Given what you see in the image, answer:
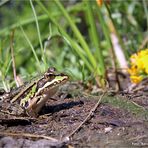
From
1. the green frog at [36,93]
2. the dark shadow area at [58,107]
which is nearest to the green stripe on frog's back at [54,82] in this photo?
the green frog at [36,93]

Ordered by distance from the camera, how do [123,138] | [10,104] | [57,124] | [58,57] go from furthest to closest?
[58,57]
[10,104]
[57,124]
[123,138]

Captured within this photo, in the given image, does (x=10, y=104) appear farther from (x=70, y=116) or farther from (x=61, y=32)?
(x=61, y=32)

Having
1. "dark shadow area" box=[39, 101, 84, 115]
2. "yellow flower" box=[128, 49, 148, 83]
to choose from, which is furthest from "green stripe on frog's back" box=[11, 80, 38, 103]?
"yellow flower" box=[128, 49, 148, 83]

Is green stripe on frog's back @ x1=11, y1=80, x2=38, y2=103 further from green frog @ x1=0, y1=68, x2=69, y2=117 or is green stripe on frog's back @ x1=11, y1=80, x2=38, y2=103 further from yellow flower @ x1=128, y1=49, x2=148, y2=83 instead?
yellow flower @ x1=128, y1=49, x2=148, y2=83

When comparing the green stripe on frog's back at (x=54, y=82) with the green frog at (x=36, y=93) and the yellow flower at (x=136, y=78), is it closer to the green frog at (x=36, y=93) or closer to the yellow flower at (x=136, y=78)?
the green frog at (x=36, y=93)

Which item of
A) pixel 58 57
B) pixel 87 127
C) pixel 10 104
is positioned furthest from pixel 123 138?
pixel 58 57

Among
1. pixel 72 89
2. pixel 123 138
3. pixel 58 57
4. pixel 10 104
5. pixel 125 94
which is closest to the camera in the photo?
pixel 123 138
